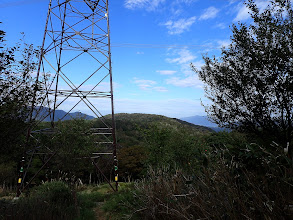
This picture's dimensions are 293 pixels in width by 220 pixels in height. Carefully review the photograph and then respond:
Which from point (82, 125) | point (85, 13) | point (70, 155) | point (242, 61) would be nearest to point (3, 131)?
point (70, 155)

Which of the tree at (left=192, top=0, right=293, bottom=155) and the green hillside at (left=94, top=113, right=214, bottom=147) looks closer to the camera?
the tree at (left=192, top=0, right=293, bottom=155)

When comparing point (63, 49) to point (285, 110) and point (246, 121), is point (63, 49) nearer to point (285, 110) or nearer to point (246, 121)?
point (246, 121)

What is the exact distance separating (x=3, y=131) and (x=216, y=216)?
6.95m

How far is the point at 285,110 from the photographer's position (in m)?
8.89

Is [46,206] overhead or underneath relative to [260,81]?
underneath

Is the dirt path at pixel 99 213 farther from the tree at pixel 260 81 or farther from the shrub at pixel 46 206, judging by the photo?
the tree at pixel 260 81

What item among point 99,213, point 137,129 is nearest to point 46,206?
point 99,213

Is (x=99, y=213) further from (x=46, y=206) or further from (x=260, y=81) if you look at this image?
(x=260, y=81)

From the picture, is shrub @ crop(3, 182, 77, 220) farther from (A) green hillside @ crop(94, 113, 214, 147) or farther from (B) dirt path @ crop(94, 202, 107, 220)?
(A) green hillside @ crop(94, 113, 214, 147)

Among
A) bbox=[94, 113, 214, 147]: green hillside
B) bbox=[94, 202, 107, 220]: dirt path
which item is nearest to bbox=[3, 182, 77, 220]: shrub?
bbox=[94, 202, 107, 220]: dirt path

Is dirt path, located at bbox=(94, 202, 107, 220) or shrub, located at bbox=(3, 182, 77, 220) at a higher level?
shrub, located at bbox=(3, 182, 77, 220)

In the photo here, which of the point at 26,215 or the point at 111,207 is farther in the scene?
the point at 111,207

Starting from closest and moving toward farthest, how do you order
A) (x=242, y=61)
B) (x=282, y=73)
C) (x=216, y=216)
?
1. (x=216, y=216)
2. (x=282, y=73)
3. (x=242, y=61)

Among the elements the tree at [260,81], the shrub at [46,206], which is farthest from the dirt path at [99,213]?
the tree at [260,81]
